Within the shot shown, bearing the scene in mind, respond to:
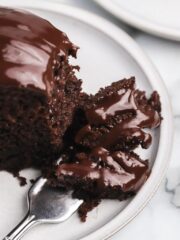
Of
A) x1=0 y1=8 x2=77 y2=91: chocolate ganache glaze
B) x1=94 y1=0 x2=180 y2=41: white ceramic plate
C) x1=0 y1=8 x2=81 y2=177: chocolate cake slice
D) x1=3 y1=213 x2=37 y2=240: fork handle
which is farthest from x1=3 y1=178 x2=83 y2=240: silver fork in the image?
x1=94 y1=0 x2=180 y2=41: white ceramic plate

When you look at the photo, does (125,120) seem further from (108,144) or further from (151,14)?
(151,14)

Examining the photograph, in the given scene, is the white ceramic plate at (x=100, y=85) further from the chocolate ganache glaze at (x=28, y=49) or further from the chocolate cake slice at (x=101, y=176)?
the chocolate ganache glaze at (x=28, y=49)

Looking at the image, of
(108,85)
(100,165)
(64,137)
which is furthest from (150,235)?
(108,85)

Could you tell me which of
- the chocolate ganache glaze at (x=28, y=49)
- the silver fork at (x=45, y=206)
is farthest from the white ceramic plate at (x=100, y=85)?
the chocolate ganache glaze at (x=28, y=49)

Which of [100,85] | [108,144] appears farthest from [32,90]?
[100,85]

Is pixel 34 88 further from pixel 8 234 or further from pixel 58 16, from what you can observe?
pixel 58 16

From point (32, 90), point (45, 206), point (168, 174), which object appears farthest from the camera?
point (168, 174)

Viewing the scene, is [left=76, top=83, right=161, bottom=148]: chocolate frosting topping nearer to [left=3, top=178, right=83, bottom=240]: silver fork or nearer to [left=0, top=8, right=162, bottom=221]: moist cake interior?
[left=0, top=8, right=162, bottom=221]: moist cake interior
